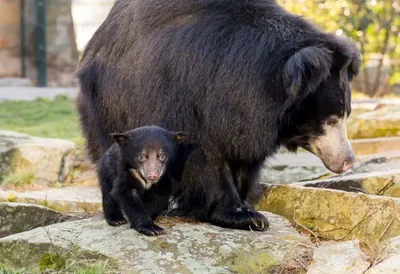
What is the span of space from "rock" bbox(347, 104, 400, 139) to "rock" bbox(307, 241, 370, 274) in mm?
4144

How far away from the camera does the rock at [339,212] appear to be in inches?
171

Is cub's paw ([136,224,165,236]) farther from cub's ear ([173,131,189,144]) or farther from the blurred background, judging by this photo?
the blurred background

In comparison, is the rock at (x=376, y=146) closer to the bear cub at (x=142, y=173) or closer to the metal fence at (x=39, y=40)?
the bear cub at (x=142, y=173)

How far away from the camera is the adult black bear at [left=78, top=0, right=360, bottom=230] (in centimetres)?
434

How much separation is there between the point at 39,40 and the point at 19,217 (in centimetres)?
1021

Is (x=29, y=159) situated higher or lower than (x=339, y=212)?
lower

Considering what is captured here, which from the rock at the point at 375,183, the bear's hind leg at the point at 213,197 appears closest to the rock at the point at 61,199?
the bear's hind leg at the point at 213,197

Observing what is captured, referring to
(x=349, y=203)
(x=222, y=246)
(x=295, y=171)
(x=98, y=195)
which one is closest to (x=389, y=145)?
(x=295, y=171)

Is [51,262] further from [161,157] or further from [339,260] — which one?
[339,260]

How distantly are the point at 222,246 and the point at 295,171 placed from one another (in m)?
2.82

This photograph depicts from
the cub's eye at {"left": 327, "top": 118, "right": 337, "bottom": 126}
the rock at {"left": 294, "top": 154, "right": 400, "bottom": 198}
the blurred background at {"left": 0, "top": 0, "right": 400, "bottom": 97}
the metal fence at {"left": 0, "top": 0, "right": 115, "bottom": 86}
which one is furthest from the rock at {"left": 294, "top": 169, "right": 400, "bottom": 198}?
the metal fence at {"left": 0, "top": 0, "right": 115, "bottom": 86}

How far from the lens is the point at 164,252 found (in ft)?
12.9

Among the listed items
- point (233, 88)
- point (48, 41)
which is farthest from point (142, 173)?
point (48, 41)

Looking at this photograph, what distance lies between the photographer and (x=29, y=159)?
23.3ft
